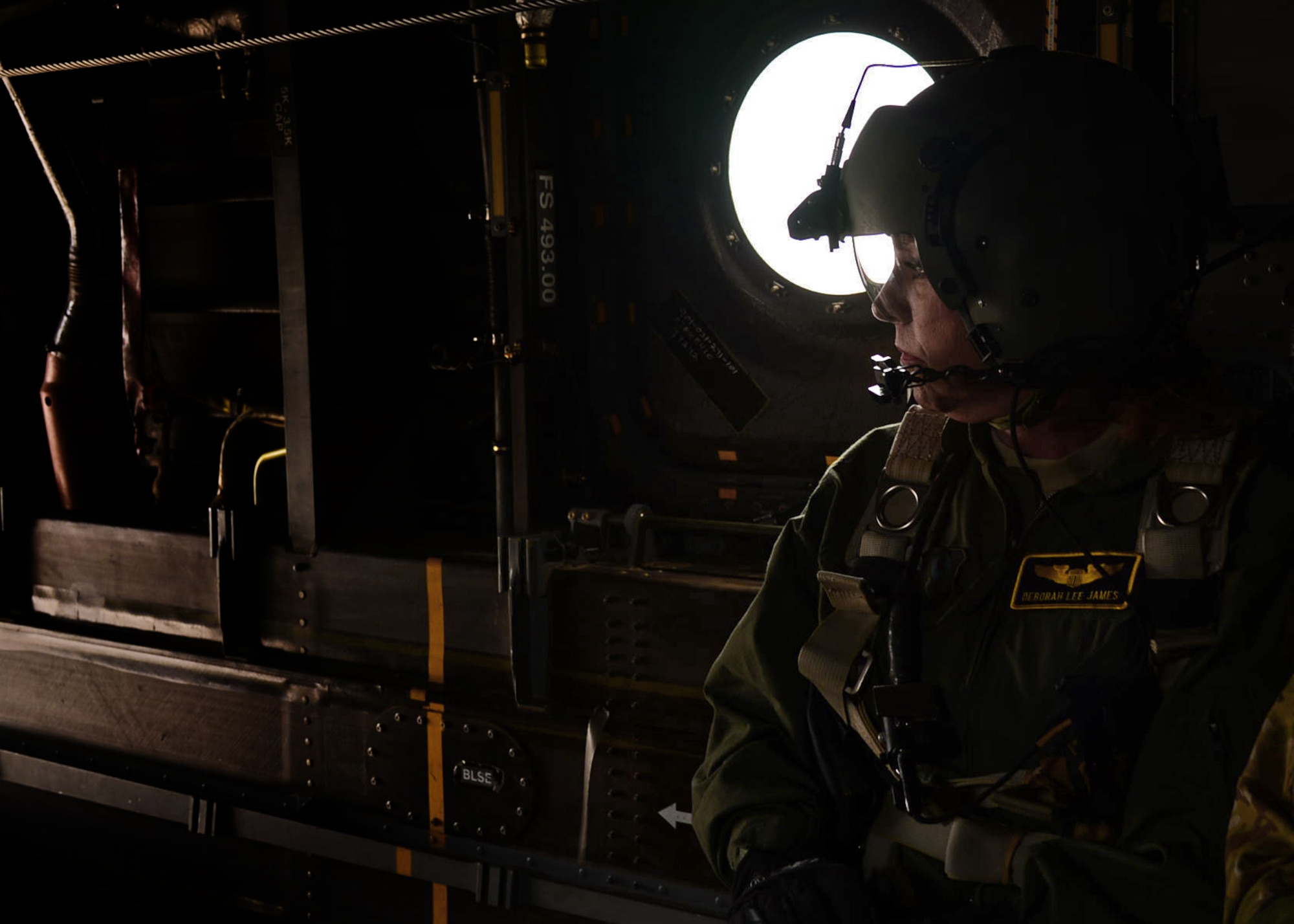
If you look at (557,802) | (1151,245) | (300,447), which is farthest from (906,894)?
(300,447)

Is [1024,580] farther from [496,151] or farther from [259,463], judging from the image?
[259,463]

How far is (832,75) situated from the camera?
3311 millimetres

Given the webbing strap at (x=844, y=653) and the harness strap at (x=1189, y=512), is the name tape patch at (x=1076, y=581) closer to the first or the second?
the harness strap at (x=1189, y=512)

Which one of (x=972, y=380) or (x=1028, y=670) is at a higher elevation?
(x=972, y=380)

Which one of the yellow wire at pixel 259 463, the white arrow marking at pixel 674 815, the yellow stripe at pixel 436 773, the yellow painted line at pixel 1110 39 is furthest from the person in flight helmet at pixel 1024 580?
the yellow wire at pixel 259 463

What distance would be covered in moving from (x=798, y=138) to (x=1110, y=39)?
938 mm

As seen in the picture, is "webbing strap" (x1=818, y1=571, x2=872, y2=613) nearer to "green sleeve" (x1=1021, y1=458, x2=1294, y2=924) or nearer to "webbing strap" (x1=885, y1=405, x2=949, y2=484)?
"webbing strap" (x1=885, y1=405, x2=949, y2=484)

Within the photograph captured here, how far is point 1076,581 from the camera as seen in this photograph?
1679 mm

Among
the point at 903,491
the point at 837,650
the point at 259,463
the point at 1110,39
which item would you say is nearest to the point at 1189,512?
the point at 903,491

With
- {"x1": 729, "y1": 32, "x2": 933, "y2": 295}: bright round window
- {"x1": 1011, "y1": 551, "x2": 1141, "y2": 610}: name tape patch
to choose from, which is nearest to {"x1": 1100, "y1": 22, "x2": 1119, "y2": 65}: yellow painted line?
{"x1": 729, "y1": 32, "x2": 933, "y2": 295}: bright round window

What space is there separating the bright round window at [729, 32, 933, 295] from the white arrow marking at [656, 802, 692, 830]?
1427 mm

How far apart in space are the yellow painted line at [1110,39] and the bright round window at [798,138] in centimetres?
→ 57

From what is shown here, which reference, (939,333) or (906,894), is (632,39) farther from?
(906,894)

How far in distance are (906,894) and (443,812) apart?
207 cm
